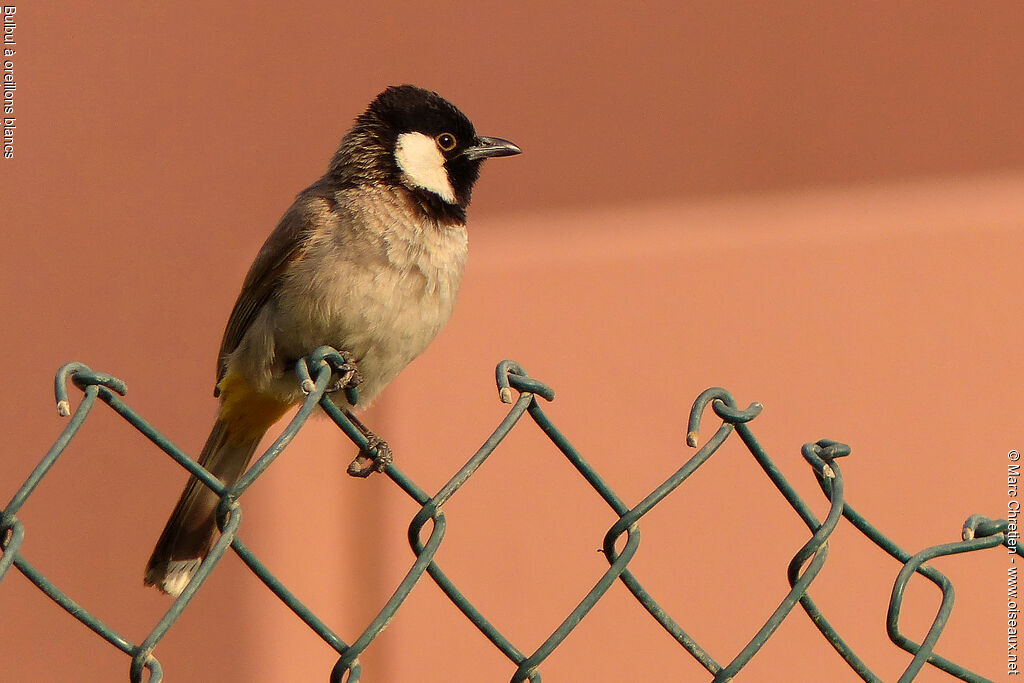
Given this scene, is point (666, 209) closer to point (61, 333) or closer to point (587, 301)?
point (587, 301)

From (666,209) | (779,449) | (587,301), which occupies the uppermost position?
(666,209)

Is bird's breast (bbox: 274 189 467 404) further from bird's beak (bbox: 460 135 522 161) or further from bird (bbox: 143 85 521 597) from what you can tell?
bird's beak (bbox: 460 135 522 161)

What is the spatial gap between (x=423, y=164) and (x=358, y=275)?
1.40 feet

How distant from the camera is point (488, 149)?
2891 millimetres

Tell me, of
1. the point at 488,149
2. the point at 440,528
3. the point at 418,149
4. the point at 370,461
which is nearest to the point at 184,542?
the point at 370,461

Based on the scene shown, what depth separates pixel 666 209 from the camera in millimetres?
4027

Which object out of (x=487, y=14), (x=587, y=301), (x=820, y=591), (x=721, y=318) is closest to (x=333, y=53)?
(x=487, y=14)

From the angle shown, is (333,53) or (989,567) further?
(333,53)

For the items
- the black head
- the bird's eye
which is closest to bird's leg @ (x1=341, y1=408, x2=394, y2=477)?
the black head

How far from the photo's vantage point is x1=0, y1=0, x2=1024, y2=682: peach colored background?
381 centimetres

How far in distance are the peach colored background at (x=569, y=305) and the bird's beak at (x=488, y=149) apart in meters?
1.04

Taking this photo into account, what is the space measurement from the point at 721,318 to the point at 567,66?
1000mm

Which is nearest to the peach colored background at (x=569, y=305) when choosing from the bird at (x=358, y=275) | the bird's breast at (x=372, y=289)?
the bird at (x=358, y=275)

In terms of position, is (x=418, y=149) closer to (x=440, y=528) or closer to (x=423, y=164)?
(x=423, y=164)
